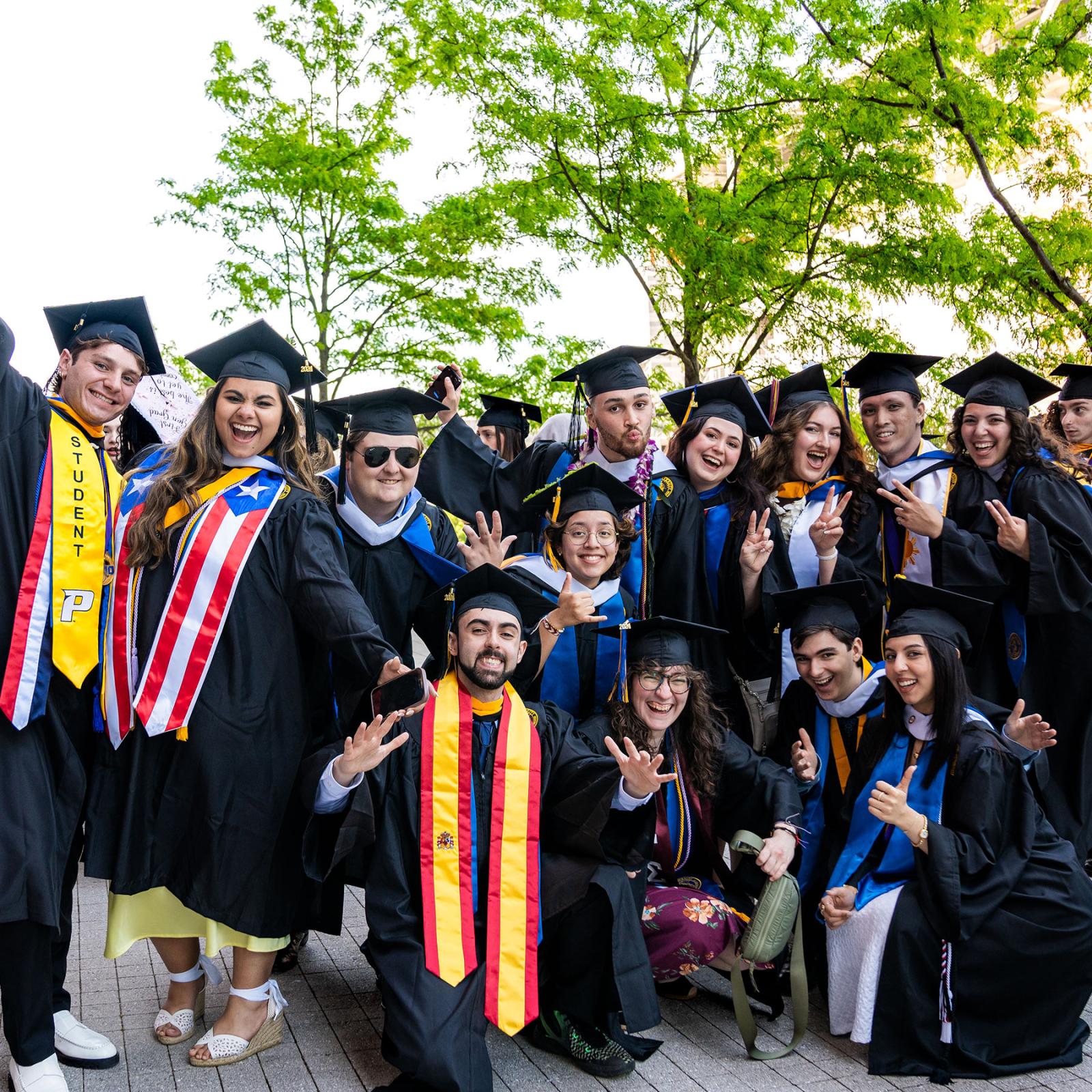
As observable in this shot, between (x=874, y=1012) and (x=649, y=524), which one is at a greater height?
(x=649, y=524)

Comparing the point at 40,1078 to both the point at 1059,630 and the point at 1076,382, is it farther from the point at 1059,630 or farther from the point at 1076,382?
the point at 1076,382

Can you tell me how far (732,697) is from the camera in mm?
4840

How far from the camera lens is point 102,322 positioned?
145 inches

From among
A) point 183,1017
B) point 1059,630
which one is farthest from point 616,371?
point 183,1017

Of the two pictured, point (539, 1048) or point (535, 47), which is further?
point (535, 47)

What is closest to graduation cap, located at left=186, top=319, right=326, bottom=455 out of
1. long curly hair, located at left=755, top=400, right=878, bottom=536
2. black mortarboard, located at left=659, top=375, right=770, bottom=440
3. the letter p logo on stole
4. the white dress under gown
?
the letter p logo on stole

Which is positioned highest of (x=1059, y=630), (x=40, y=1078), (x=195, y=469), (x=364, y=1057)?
(x=195, y=469)

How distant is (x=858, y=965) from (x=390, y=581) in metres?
2.13

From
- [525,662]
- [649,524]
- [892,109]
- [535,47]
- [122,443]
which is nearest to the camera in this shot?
[525,662]

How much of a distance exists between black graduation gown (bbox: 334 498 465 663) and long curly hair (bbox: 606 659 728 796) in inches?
32.1

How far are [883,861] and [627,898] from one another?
3.04 ft

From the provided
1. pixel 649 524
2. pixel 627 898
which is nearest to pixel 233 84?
pixel 649 524

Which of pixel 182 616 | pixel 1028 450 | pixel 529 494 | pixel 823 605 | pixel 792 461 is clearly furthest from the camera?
pixel 529 494

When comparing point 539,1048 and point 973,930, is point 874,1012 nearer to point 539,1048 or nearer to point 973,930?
point 973,930
